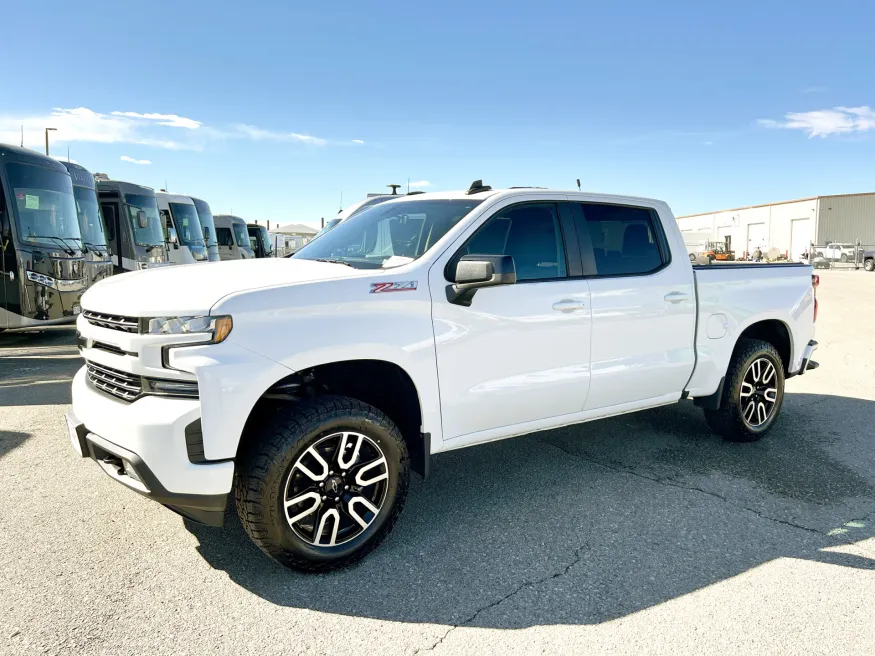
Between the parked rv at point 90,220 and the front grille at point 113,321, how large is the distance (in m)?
9.69

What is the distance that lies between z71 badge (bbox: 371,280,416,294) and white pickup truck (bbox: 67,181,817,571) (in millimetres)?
11

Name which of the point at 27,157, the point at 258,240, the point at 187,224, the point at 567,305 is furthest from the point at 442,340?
the point at 258,240

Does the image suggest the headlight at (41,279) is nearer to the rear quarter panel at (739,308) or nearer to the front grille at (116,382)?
the front grille at (116,382)

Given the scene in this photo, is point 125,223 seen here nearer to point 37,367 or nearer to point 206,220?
point 206,220

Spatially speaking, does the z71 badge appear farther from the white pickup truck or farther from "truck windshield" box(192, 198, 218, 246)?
"truck windshield" box(192, 198, 218, 246)

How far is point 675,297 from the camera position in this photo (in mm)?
4750

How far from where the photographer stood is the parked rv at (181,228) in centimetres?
1914

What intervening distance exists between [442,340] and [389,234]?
976 millimetres

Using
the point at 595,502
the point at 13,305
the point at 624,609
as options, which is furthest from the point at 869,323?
the point at 13,305

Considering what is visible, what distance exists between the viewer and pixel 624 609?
3016 millimetres

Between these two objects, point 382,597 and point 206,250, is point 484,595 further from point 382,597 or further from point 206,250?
point 206,250

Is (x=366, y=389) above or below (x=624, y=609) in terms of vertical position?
above

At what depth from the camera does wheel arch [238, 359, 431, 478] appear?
3414mm

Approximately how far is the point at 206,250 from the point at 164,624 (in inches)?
775
